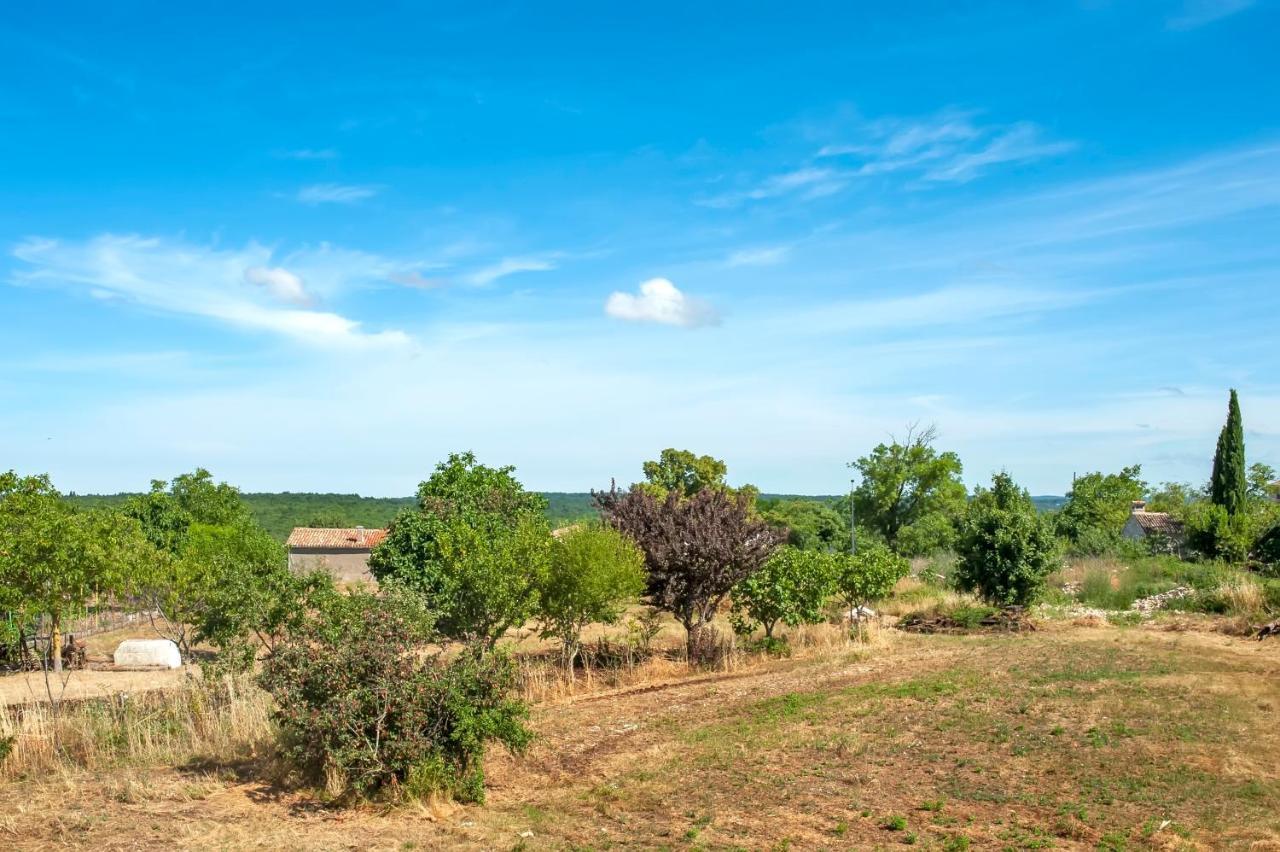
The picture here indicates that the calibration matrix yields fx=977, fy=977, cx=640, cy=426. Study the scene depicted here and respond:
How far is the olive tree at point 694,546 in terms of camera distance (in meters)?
18.0

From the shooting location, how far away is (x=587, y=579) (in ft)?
52.9

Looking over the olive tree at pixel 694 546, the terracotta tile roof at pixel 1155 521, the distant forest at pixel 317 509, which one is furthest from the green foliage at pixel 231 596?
the distant forest at pixel 317 509

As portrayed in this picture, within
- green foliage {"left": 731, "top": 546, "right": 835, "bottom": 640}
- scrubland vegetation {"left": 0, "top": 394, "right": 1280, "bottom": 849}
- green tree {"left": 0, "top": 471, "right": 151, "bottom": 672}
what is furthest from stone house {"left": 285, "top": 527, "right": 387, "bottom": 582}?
green tree {"left": 0, "top": 471, "right": 151, "bottom": 672}

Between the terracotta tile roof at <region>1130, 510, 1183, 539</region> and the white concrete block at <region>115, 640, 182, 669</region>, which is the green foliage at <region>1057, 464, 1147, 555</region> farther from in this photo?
the white concrete block at <region>115, 640, 182, 669</region>

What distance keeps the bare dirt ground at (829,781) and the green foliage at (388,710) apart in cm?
36

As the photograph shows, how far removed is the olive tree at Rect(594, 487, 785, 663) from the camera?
1805cm

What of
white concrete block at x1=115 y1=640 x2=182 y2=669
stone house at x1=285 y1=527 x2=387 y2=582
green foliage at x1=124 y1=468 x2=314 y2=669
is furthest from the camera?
stone house at x1=285 y1=527 x2=387 y2=582

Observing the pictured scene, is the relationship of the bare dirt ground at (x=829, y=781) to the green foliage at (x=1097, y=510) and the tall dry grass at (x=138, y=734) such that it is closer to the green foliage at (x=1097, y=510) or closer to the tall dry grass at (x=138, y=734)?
the tall dry grass at (x=138, y=734)

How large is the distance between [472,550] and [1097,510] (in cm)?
4290

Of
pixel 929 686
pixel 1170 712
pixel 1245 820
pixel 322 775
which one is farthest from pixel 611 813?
pixel 1170 712

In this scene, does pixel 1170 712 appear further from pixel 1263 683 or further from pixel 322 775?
pixel 322 775

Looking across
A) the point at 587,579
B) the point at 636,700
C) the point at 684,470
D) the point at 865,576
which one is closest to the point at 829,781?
the point at 636,700

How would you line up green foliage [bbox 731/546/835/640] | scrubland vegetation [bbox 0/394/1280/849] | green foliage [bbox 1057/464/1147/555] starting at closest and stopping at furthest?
scrubland vegetation [bbox 0/394/1280/849], green foliage [bbox 731/546/835/640], green foliage [bbox 1057/464/1147/555]

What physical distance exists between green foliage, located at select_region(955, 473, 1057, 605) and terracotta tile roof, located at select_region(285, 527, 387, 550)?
40259 millimetres
